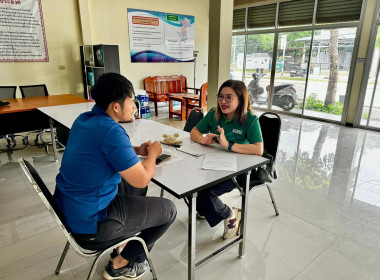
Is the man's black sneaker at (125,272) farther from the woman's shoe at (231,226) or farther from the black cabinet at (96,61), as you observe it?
the black cabinet at (96,61)

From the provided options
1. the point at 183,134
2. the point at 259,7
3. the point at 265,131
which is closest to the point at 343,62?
the point at 259,7

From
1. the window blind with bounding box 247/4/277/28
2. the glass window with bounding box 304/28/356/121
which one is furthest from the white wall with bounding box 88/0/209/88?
the glass window with bounding box 304/28/356/121

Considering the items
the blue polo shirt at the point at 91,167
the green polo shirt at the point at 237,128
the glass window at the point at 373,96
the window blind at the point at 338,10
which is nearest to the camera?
the blue polo shirt at the point at 91,167

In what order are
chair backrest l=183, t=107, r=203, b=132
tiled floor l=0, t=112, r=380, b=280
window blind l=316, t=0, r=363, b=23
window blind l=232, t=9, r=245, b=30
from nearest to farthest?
1. tiled floor l=0, t=112, r=380, b=280
2. chair backrest l=183, t=107, r=203, b=132
3. window blind l=316, t=0, r=363, b=23
4. window blind l=232, t=9, r=245, b=30

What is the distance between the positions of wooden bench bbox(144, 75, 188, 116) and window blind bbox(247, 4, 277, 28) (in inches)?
96.0

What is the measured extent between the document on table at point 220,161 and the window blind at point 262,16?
6107 mm

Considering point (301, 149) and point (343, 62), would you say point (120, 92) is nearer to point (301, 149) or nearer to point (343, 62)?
point (301, 149)

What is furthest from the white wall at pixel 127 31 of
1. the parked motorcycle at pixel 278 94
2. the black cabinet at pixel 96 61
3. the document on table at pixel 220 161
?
the document on table at pixel 220 161

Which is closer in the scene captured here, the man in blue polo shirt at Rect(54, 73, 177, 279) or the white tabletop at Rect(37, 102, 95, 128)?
the man in blue polo shirt at Rect(54, 73, 177, 279)

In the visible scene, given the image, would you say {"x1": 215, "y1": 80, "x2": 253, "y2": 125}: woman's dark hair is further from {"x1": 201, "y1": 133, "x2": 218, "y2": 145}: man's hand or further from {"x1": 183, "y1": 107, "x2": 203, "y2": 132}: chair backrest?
{"x1": 183, "y1": 107, "x2": 203, "y2": 132}: chair backrest

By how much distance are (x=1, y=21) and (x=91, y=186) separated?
209 inches

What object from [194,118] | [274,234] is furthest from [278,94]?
[274,234]

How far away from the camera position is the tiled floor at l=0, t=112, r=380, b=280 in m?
1.72

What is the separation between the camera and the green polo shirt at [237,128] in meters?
1.86
